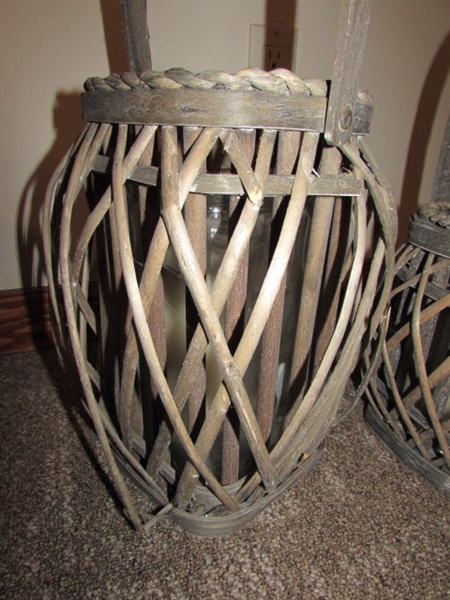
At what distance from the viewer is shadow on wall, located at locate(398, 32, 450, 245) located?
1.03 m

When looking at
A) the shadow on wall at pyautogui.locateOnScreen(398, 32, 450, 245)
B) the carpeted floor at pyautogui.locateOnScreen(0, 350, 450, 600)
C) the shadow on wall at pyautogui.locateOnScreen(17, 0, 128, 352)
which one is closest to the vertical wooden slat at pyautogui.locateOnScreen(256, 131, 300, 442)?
the carpeted floor at pyautogui.locateOnScreen(0, 350, 450, 600)

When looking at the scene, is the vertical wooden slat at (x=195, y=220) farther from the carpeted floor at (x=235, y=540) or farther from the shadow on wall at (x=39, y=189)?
the shadow on wall at (x=39, y=189)

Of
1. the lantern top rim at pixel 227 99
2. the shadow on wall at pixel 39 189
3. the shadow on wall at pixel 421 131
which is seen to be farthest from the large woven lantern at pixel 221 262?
the shadow on wall at pixel 421 131

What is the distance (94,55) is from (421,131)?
822 mm

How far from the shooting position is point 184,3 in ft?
2.50

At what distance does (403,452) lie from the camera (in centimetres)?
60

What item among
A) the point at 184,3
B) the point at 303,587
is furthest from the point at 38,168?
the point at 303,587

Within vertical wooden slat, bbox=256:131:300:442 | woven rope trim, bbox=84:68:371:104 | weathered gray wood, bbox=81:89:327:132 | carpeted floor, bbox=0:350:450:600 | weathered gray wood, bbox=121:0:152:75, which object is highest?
weathered gray wood, bbox=121:0:152:75

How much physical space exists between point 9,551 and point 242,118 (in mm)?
523

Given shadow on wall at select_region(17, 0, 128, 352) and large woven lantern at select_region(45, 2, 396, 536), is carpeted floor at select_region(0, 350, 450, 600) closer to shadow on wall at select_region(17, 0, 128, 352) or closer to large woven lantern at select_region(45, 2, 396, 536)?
large woven lantern at select_region(45, 2, 396, 536)

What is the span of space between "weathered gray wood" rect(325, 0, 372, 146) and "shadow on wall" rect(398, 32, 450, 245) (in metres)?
0.87

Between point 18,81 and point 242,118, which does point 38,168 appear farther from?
point 242,118

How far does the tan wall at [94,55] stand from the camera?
0.72 metres

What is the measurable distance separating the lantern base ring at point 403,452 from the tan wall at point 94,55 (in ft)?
2.29
